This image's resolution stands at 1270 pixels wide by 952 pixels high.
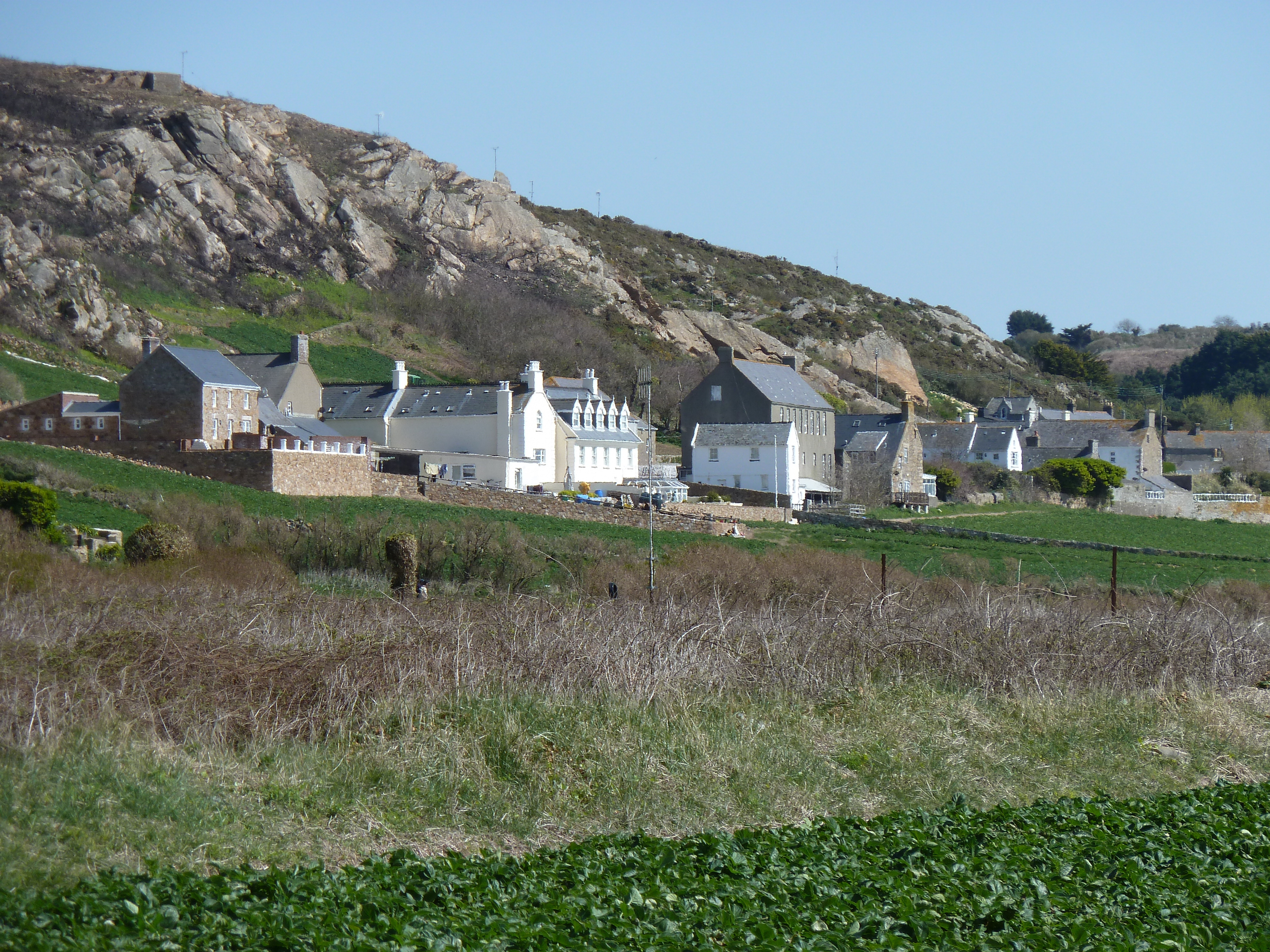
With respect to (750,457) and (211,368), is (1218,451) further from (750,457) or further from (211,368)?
(211,368)

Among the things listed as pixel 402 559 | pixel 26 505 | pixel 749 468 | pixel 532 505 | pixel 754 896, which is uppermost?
pixel 749 468

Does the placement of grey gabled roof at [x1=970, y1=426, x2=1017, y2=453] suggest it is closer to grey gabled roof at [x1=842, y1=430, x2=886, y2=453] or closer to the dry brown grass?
grey gabled roof at [x1=842, y1=430, x2=886, y2=453]

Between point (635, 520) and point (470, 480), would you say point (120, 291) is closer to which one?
point (470, 480)

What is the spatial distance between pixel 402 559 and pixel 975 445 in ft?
210

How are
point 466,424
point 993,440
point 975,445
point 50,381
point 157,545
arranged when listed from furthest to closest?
point 975,445 → point 993,440 → point 466,424 → point 50,381 → point 157,545

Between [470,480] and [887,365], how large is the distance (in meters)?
76.7

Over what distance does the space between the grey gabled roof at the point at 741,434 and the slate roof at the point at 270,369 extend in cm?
2337

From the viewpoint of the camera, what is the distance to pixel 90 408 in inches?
1950

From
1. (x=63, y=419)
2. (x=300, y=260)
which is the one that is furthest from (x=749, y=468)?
(x=300, y=260)

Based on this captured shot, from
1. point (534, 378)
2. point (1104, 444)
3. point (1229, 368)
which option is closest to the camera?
point (534, 378)

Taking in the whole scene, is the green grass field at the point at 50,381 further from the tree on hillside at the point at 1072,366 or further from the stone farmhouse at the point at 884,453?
the tree on hillside at the point at 1072,366

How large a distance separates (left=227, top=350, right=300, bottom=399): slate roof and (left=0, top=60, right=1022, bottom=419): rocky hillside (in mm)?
8788

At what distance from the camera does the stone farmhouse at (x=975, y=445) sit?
281 feet

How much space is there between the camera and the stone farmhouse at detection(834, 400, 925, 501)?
222ft
